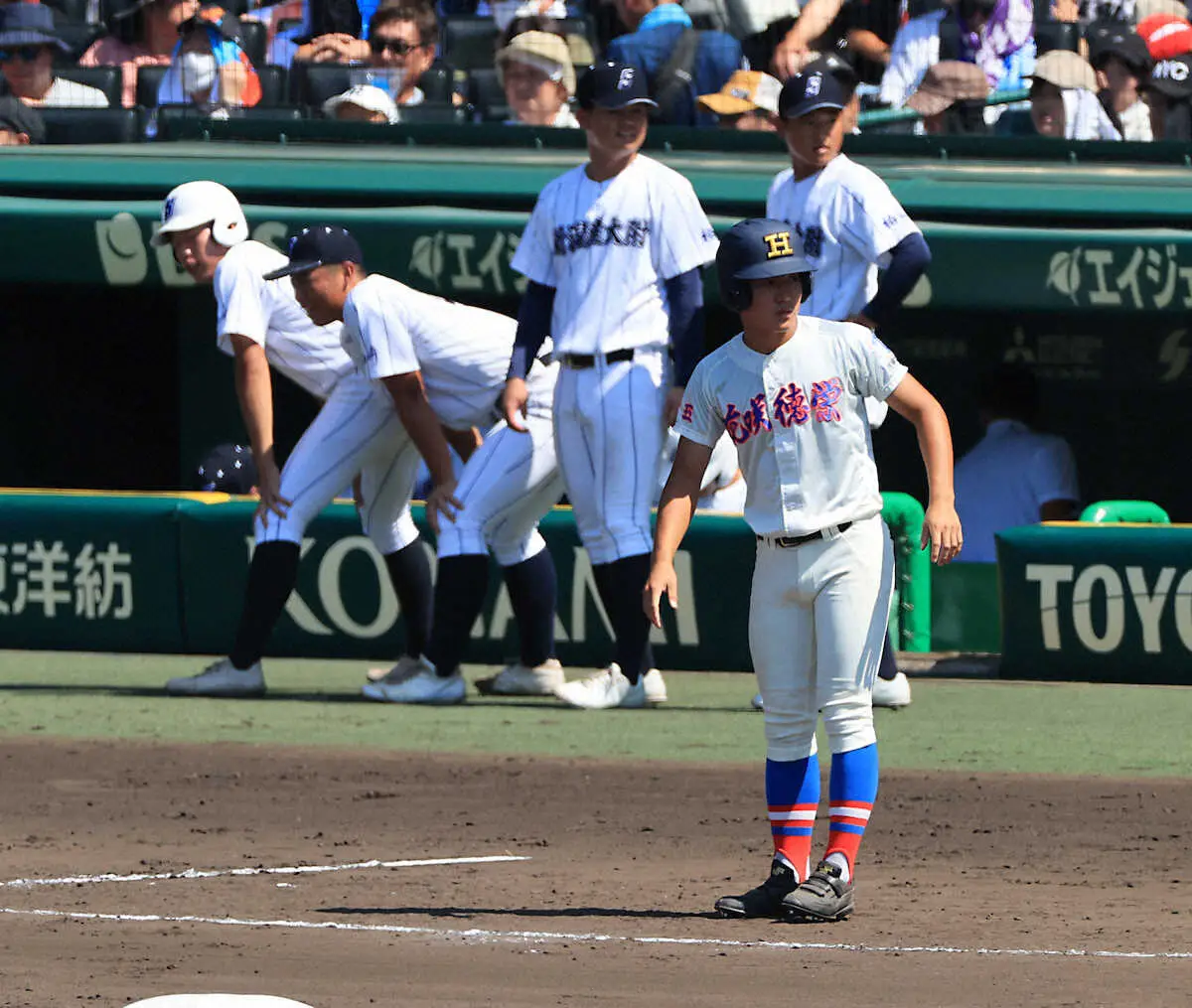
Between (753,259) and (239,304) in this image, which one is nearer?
(753,259)

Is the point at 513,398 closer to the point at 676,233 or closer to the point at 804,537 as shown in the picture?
the point at 676,233

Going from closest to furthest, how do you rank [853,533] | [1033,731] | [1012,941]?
[1012,941]
[853,533]
[1033,731]

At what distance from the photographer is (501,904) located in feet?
16.7

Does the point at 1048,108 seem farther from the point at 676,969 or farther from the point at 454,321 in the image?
the point at 676,969

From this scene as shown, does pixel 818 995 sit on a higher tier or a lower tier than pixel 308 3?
lower

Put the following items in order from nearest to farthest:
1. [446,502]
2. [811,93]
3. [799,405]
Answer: [799,405] → [811,93] → [446,502]

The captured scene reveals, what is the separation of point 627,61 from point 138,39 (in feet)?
8.21

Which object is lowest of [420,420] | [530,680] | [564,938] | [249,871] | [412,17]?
[530,680]

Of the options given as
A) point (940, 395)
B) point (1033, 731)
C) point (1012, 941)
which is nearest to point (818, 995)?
point (1012, 941)

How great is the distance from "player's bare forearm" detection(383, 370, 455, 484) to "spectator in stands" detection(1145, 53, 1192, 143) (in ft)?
14.3

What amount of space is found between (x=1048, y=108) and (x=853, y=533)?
603cm

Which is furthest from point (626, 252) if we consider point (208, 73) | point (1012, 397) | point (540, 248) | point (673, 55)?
point (208, 73)

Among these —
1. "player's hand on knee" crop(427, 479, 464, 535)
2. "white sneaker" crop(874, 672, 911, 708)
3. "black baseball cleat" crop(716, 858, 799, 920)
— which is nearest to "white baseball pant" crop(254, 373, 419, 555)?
"player's hand on knee" crop(427, 479, 464, 535)

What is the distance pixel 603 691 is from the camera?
7.77 m
